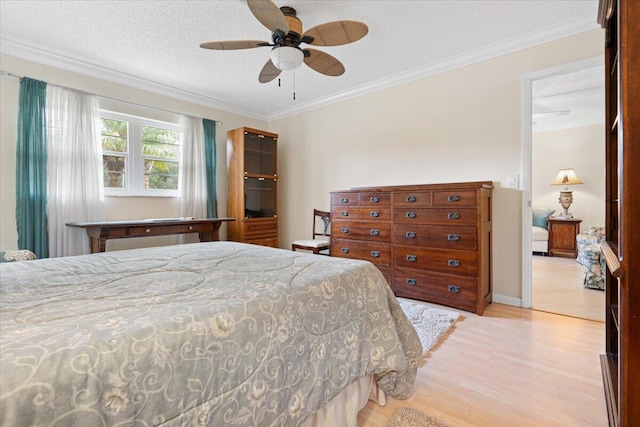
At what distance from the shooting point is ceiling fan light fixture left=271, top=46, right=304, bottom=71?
216 centimetres

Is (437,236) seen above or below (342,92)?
below

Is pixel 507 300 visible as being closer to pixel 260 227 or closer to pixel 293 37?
pixel 293 37

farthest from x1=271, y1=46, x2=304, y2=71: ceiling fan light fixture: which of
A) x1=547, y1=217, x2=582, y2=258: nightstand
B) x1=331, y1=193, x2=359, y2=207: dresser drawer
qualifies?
x1=547, y1=217, x2=582, y2=258: nightstand

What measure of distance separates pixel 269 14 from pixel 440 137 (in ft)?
7.87

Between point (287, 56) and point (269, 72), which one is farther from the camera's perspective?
point (269, 72)

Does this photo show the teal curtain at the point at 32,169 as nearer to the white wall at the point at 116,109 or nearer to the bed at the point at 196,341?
the white wall at the point at 116,109

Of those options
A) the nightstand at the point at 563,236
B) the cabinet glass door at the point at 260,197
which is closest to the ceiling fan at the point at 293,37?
the cabinet glass door at the point at 260,197

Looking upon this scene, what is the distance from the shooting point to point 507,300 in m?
3.04

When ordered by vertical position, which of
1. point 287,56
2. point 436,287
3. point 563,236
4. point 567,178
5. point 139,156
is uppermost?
point 287,56

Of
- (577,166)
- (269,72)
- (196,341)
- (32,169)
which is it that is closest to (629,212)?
(196,341)

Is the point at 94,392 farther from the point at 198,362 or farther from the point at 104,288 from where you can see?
the point at 104,288

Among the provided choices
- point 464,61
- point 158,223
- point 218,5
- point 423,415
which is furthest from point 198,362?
point 464,61

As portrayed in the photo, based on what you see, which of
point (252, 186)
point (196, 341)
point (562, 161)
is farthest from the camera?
point (562, 161)

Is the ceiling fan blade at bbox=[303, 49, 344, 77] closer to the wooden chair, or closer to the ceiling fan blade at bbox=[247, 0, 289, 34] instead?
the ceiling fan blade at bbox=[247, 0, 289, 34]
